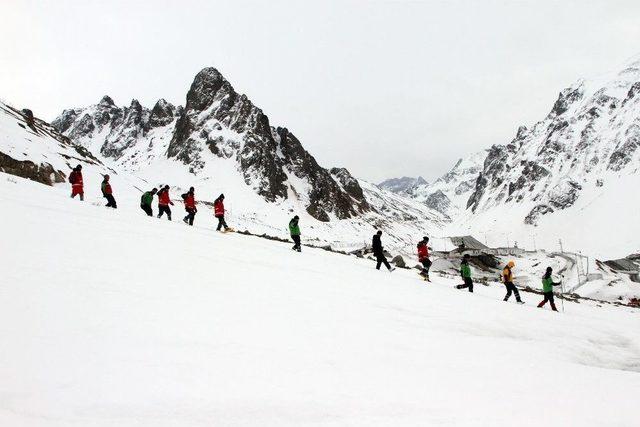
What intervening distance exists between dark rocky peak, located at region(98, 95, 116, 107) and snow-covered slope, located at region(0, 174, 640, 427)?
605ft

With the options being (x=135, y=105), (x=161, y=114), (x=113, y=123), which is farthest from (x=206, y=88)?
(x=113, y=123)

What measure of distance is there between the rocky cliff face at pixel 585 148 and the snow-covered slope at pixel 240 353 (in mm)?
122063

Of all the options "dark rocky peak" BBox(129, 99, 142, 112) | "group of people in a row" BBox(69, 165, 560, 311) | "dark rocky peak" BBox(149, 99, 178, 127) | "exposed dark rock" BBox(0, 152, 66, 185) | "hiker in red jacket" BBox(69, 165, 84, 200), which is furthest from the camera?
"dark rocky peak" BBox(129, 99, 142, 112)

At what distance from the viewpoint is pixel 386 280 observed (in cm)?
1352

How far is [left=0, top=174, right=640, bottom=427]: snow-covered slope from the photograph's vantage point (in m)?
3.78

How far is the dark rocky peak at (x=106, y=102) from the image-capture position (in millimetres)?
171000

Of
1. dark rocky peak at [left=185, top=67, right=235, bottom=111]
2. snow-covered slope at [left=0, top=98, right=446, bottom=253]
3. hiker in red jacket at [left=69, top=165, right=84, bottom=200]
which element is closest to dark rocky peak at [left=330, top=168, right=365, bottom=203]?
snow-covered slope at [left=0, top=98, right=446, bottom=253]

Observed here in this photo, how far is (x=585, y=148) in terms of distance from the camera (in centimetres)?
12700

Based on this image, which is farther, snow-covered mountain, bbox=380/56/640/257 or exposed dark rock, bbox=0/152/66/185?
snow-covered mountain, bbox=380/56/640/257

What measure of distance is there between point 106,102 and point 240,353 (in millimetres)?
193760

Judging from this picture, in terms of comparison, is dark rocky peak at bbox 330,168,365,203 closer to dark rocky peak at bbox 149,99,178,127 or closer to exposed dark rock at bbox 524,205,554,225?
exposed dark rock at bbox 524,205,554,225

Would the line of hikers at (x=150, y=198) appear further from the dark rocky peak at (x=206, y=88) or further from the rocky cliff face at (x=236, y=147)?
the dark rocky peak at (x=206, y=88)

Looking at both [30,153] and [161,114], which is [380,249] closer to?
[30,153]

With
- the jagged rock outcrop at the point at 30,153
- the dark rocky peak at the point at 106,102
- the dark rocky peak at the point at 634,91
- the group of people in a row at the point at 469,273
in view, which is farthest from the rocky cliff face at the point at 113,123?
the dark rocky peak at the point at 634,91
